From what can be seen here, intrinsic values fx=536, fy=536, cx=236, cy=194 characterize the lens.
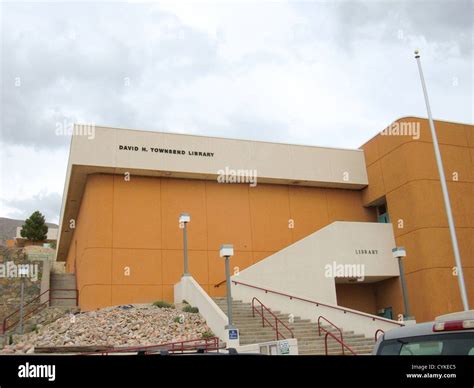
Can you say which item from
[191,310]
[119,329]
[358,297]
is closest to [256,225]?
[358,297]

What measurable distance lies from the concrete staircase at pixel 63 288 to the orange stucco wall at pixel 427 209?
653 inches

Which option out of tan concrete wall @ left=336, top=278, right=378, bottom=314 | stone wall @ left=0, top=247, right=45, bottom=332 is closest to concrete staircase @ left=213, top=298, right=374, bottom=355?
tan concrete wall @ left=336, top=278, right=378, bottom=314

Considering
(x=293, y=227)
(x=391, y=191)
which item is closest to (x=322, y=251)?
(x=293, y=227)

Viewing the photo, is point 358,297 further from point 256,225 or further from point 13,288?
point 13,288

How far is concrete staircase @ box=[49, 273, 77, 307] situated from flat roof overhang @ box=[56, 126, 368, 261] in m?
3.93

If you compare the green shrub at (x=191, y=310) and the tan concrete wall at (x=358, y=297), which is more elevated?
the tan concrete wall at (x=358, y=297)

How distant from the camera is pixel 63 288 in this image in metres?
30.0

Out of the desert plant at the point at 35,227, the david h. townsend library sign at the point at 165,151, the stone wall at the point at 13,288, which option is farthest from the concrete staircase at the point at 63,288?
the desert plant at the point at 35,227

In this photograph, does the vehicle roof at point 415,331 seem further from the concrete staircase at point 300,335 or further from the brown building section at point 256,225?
the brown building section at point 256,225

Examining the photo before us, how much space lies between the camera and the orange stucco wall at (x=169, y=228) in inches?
959

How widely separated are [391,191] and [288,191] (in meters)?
5.36

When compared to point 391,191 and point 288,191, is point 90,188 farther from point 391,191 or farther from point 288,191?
point 391,191

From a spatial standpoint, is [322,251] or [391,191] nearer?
[322,251]

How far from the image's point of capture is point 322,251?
83.2 ft
